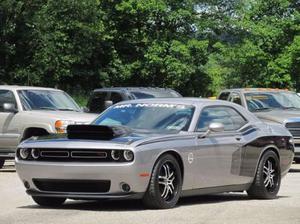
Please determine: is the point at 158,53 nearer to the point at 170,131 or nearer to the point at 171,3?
the point at 171,3

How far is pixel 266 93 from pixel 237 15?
126ft

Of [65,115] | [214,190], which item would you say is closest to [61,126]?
[65,115]

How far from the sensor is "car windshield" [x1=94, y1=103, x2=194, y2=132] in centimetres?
1091

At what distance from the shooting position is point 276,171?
40.0ft

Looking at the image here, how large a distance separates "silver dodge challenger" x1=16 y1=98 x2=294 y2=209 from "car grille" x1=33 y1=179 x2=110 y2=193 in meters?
0.01

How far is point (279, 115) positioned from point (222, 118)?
26.2 ft

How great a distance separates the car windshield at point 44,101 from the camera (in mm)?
17953

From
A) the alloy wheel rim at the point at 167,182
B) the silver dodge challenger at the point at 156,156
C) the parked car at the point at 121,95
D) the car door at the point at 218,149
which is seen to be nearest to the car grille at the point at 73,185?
the silver dodge challenger at the point at 156,156

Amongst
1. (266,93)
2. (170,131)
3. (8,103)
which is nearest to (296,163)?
(266,93)

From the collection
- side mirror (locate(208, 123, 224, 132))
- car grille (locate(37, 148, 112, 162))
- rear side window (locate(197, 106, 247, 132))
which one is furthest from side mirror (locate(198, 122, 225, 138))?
car grille (locate(37, 148, 112, 162))

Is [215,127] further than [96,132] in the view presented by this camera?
Yes

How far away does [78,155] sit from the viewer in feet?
33.0

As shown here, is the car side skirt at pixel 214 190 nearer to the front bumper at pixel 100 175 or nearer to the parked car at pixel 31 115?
the front bumper at pixel 100 175

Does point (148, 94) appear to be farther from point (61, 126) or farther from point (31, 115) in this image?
point (61, 126)
